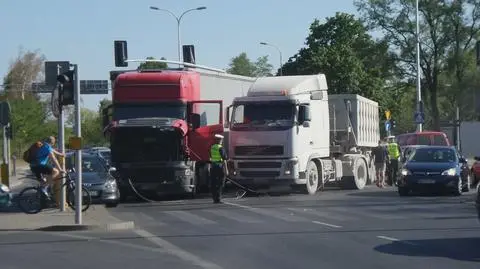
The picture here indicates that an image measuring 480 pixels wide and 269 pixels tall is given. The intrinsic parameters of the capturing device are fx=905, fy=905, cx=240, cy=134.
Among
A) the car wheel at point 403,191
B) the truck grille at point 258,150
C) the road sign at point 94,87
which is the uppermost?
the road sign at point 94,87

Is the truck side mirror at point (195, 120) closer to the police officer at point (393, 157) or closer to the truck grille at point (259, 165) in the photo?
the truck grille at point (259, 165)

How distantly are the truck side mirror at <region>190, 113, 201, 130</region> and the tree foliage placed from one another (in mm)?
94677

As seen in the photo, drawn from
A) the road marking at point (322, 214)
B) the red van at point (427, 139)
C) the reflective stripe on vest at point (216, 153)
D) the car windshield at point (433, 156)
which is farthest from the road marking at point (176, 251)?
the red van at point (427, 139)

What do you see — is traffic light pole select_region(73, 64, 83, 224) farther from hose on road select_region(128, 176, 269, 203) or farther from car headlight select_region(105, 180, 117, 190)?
hose on road select_region(128, 176, 269, 203)

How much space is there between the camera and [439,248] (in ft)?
47.4

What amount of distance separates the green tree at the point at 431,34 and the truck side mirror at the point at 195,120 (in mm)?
32816

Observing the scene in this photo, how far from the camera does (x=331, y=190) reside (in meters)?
31.4

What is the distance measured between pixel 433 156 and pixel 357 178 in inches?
150

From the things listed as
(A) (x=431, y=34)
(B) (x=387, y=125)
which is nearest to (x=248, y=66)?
(A) (x=431, y=34)

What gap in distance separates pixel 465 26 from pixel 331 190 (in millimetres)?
29947

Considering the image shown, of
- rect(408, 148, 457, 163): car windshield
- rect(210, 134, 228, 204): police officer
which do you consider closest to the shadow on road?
rect(210, 134, 228, 204): police officer

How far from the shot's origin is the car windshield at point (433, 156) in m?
28.3

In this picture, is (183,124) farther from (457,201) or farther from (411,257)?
(411,257)

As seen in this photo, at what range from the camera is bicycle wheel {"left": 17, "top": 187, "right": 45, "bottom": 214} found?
2228cm
